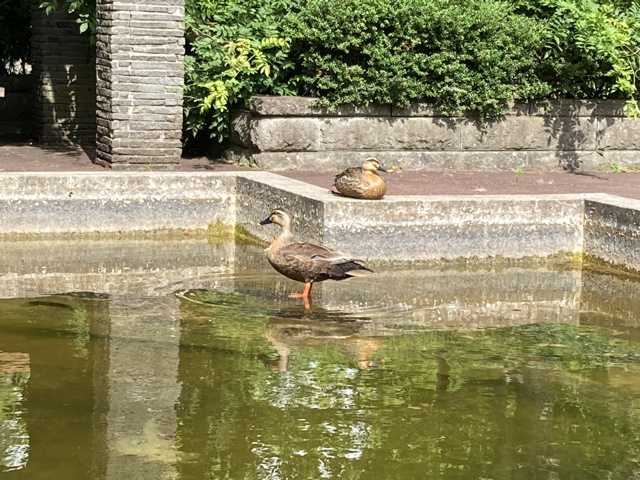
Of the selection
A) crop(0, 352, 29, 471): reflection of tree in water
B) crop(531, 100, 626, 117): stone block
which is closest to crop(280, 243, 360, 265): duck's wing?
crop(0, 352, 29, 471): reflection of tree in water

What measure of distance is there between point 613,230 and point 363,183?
2421 millimetres

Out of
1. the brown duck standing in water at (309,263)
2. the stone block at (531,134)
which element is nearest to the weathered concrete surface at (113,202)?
the brown duck standing in water at (309,263)

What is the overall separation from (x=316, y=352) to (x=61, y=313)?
206 cm

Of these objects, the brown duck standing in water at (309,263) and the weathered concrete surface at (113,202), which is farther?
the weathered concrete surface at (113,202)

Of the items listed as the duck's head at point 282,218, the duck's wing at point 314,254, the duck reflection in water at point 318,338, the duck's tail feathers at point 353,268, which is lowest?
the duck reflection in water at point 318,338

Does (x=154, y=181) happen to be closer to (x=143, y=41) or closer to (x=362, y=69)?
(x=143, y=41)

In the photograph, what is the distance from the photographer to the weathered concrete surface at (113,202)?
11.1m

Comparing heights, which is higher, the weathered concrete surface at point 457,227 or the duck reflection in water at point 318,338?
the weathered concrete surface at point 457,227

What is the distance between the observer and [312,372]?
686 cm

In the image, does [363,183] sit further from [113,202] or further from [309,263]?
[113,202]

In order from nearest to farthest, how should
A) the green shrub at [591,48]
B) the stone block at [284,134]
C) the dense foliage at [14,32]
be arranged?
1. the stone block at [284,134]
2. the green shrub at [591,48]
3. the dense foliage at [14,32]

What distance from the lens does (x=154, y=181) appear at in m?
11.5

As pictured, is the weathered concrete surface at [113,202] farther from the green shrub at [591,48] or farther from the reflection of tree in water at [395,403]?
the green shrub at [591,48]

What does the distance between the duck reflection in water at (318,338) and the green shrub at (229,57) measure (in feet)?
19.2
